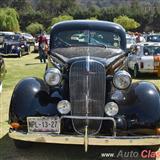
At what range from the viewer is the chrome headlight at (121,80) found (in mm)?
6695

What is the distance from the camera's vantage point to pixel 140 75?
1789 centimetres

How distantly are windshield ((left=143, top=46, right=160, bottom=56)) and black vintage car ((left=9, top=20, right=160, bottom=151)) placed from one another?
409 inches

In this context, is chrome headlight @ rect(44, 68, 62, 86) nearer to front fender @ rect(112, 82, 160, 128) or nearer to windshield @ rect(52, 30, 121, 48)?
front fender @ rect(112, 82, 160, 128)

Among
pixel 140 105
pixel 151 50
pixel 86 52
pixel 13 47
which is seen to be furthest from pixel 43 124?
pixel 13 47

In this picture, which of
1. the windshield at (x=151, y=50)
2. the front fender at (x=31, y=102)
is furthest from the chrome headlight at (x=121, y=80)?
the windshield at (x=151, y=50)

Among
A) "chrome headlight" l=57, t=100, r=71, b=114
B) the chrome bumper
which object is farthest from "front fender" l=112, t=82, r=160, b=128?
"chrome headlight" l=57, t=100, r=71, b=114

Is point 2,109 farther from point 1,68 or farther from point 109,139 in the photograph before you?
point 109,139

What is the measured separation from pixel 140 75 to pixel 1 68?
7.21 m

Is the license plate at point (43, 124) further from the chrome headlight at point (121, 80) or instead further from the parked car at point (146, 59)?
the parked car at point (146, 59)

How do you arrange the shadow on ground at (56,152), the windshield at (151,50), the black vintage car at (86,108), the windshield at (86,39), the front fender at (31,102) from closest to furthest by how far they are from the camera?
the black vintage car at (86,108) < the front fender at (31,102) < the shadow on ground at (56,152) < the windshield at (86,39) < the windshield at (151,50)

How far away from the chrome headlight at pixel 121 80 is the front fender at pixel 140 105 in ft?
0.61

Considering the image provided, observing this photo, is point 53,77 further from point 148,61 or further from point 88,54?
point 148,61

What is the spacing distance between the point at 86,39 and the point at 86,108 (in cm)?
221

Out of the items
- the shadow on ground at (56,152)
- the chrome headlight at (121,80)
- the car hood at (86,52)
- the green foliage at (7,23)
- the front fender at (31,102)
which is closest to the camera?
the front fender at (31,102)
